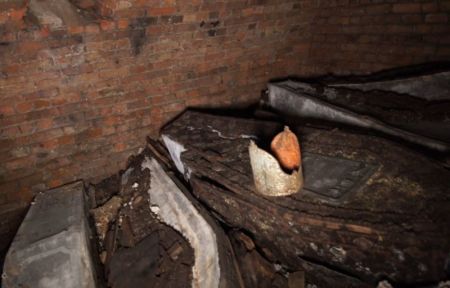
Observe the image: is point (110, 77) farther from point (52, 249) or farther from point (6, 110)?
point (52, 249)

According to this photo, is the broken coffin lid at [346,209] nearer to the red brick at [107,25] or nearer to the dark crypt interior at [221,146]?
the dark crypt interior at [221,146]

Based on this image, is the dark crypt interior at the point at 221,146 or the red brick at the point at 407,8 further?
the red brick at the point at 407,8

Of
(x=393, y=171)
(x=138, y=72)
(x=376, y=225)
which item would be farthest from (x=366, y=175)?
(x=138, y=72)

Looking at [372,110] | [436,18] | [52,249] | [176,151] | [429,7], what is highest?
[429,7]

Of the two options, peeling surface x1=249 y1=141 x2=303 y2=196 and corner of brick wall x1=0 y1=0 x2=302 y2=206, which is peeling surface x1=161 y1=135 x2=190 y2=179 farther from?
peeling surface x1=249 y1=141 x2=303 y2=196

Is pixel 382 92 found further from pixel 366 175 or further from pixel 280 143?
pixel 280 143

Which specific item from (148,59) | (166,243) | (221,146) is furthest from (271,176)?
(148,59)

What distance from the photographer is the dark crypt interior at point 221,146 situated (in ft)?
6.71

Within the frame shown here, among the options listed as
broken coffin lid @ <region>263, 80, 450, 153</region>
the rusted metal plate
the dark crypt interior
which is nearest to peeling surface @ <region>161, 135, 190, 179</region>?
the dark crypt interior

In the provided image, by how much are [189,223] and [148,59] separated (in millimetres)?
1709

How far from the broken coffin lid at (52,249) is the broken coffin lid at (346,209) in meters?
0.97

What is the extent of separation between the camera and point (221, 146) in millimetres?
2945

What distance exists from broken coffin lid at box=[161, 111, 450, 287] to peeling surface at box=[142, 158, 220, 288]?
173mm

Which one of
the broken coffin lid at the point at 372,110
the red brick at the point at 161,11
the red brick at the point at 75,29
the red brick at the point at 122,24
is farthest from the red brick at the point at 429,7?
the red brick at the point at 75,29
